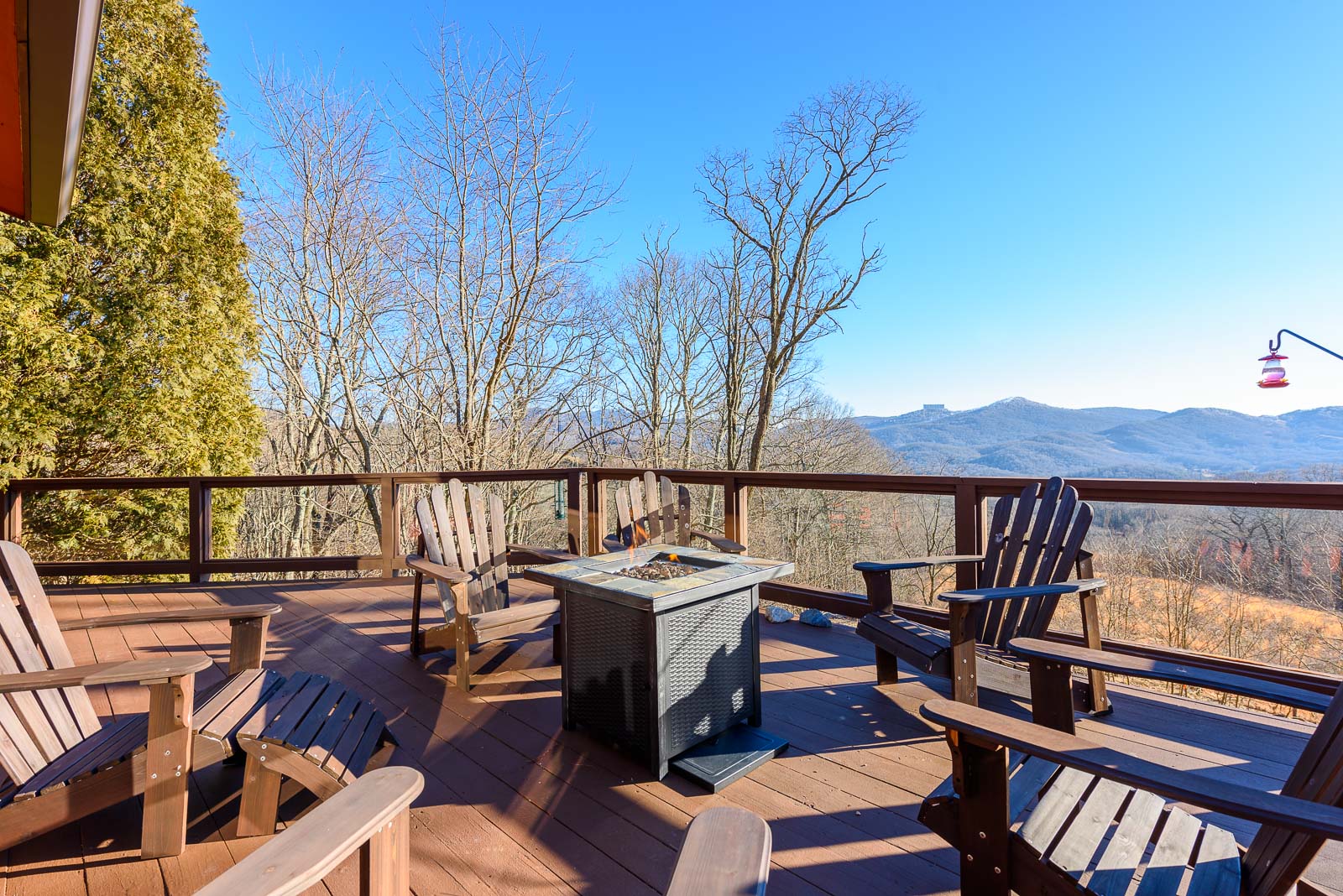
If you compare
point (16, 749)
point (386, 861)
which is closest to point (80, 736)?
point (16, 749)

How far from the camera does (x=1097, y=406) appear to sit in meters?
27.3

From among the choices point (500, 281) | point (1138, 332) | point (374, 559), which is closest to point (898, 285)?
point (500, 281)

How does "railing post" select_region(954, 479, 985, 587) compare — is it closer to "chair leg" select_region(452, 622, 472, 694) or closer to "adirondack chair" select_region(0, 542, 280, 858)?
"chair leg" select_region(452, 622, 472, 694)

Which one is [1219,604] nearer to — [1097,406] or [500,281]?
[500,281]

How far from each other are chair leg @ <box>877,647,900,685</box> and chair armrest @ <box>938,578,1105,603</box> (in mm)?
766

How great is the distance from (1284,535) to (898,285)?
9.75m

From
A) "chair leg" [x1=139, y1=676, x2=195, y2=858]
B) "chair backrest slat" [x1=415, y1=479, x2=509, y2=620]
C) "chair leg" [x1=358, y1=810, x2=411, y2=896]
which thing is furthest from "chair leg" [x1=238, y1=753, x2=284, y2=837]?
"chair backrest slat" [x1=415, y1=479, x2=509, y2=620]

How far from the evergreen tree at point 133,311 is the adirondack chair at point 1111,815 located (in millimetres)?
7456

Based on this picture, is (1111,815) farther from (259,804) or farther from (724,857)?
(259,804)

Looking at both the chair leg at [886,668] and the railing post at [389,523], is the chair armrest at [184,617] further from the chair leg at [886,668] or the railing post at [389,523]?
the railing post at [389,523]

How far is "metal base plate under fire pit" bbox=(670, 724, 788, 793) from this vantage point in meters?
2.09

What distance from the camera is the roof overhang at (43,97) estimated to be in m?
1.37

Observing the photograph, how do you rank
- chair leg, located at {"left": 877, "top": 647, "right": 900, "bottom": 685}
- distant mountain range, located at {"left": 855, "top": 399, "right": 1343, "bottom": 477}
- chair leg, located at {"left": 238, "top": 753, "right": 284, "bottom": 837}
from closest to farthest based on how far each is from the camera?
chair leg, located at {"left": 238, "top": 753, "right": 284, "bottom": 837} < chair leg, located at {"left": 877, "top": 647, "right": 900, "bottom": 685} < distant mountain range, located at {"left": 855, "top": 399, "right": 1343, "bottom": 477}

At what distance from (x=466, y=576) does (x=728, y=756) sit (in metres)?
1.40
